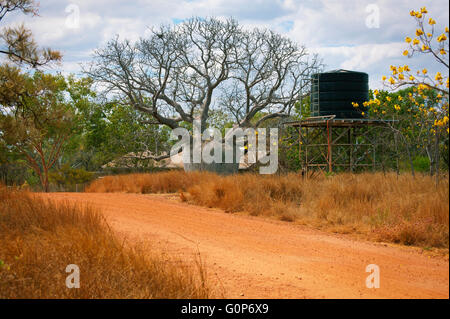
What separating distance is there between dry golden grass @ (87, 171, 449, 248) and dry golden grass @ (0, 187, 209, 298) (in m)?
2.62

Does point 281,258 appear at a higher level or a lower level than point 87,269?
lower

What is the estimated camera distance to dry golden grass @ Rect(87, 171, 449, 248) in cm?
654

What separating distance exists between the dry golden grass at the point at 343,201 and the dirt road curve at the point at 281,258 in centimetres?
42

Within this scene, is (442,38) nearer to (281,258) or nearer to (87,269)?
(281,258)

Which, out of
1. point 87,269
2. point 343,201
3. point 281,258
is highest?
point 343,201

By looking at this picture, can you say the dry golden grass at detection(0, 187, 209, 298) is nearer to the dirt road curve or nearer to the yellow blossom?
the dirt road curve

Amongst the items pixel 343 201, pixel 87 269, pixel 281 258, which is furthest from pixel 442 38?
pixel 343 201

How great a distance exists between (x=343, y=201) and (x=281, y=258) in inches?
170

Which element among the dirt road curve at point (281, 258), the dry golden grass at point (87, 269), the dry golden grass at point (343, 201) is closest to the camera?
the dirt road curve at point (281, 258)

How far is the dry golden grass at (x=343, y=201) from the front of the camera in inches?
257

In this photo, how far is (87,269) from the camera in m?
5.04

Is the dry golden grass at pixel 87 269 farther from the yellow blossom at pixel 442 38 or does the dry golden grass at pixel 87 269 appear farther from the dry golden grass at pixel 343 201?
the yellow blossom at pixel 442 38

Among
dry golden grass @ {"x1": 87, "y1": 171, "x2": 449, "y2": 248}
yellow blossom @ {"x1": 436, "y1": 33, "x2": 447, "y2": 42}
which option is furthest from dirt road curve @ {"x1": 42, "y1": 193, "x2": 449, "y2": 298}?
yellow blossom @ {"x1": 436, "y1": 33, "x2": 447, "y2": 42}

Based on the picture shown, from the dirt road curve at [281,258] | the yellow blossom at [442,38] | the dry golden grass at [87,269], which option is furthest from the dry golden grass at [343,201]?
the dry golden grass at [87,269]
